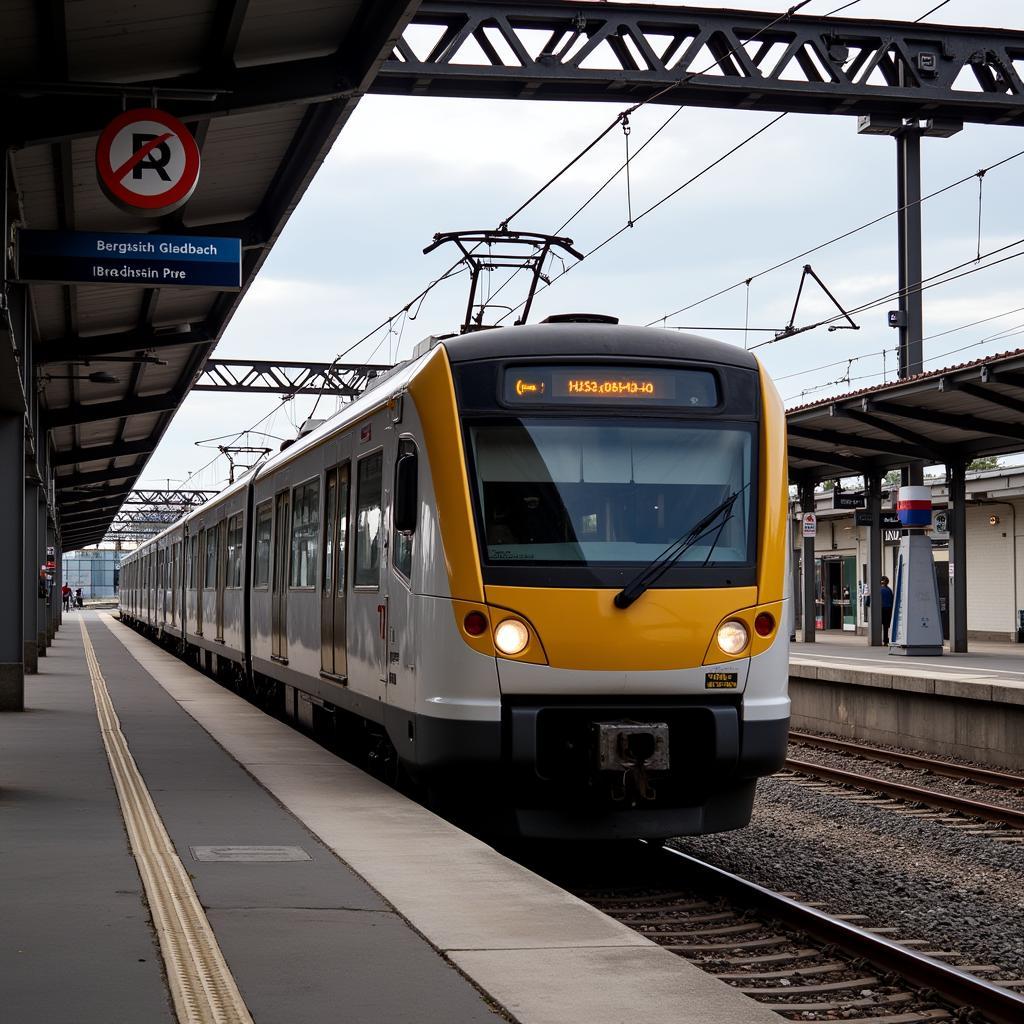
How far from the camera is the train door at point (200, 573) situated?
24844 millimetres

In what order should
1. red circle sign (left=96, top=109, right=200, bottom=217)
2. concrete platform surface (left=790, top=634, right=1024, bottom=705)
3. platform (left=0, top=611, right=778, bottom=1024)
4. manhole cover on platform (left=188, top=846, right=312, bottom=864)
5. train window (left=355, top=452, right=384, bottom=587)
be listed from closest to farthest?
platform (left=0, top=611, right=778, bottom=1024) < manhole cover on platform (left=188, top=846, right=312, bottom=864) < train window (left=355, top=452, right=384, bottom=587) < red circle sign (left=96, top=109, right=200, bottom=217) < concrete platform surface (left=790, top=634, right=1024, bottom=705)

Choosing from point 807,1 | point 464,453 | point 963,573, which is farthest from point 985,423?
point 464,453

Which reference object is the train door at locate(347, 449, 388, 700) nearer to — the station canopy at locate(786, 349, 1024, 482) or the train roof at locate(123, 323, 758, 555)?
the train roof at locate(123, 323, 758, 555)

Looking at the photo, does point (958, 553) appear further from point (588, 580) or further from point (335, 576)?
point (588, 580)

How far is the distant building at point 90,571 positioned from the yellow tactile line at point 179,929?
496ft

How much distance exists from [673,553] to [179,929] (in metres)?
3.76

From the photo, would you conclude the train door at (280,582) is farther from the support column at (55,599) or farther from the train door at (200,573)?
the support column at (55,599)

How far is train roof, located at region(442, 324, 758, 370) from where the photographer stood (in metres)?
8.88

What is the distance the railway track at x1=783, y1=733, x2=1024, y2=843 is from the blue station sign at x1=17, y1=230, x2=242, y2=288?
6.70 m

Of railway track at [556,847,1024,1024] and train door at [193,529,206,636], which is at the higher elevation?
train door at [193,529,206,636]

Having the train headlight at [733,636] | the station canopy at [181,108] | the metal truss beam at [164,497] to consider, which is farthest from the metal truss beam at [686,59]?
the metal truss beam at [164,497]

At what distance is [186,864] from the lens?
732 cm

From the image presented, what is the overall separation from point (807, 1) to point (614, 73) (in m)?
4.38

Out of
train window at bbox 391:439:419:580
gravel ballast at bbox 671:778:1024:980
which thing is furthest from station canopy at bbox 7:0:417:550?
gravel ballast at bbox 671:778:1024:980
